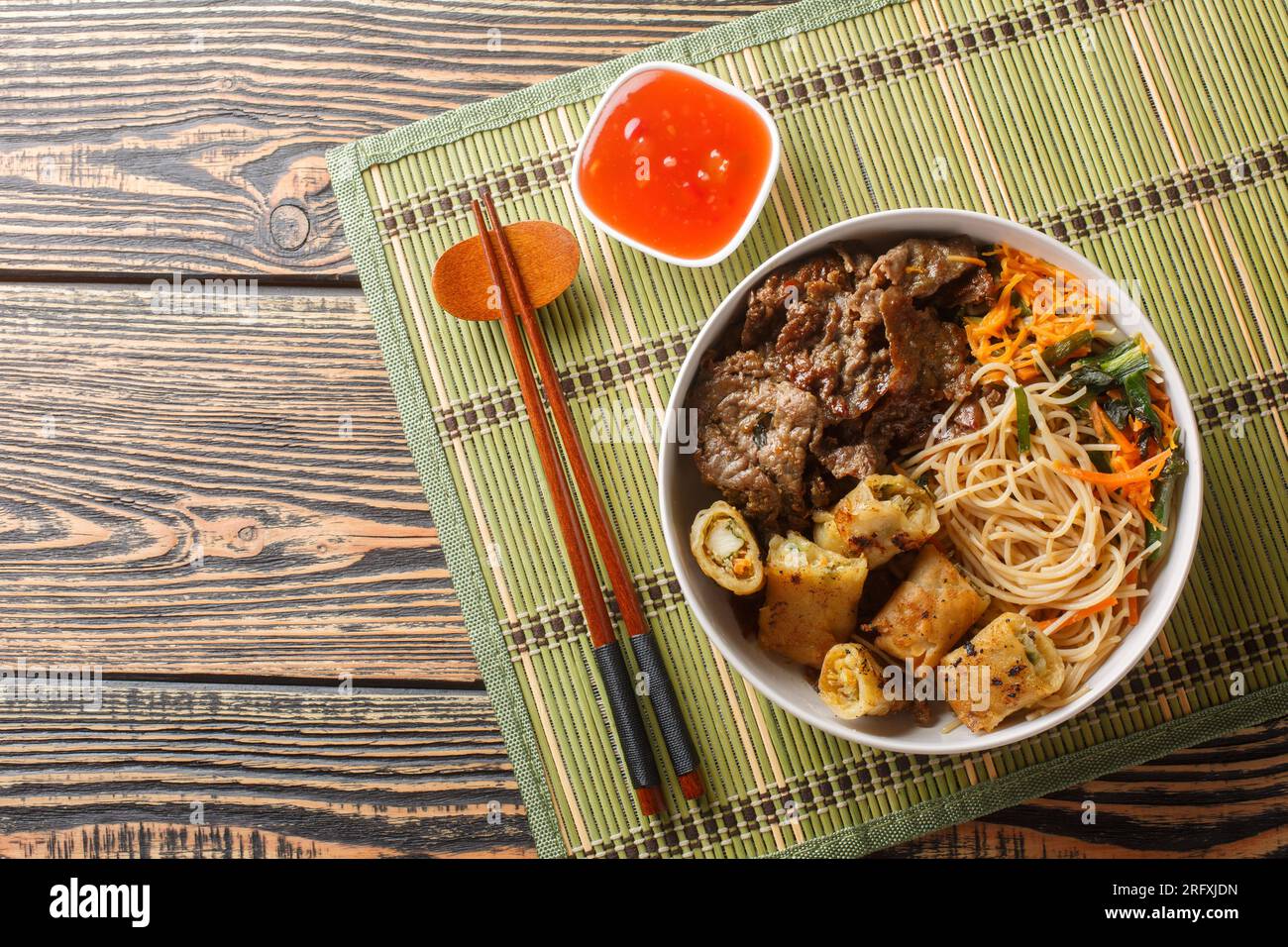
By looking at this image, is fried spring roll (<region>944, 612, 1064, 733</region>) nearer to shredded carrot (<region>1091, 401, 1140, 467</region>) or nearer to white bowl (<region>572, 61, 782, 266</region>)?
shredded carrot (<region>1091, 401, 1140, 467</region>)

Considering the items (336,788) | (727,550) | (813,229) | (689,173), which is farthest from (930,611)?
(336,788)

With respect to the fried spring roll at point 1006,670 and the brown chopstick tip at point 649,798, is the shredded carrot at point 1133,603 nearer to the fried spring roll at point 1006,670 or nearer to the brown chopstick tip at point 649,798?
the fried spring roll at point 1006,670

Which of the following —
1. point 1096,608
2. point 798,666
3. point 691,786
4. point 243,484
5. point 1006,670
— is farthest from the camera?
point 243,484

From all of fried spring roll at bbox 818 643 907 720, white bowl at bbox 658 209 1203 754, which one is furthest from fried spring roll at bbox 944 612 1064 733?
fried spring roll at bbox 818 643 907 720

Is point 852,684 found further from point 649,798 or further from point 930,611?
point 649,798

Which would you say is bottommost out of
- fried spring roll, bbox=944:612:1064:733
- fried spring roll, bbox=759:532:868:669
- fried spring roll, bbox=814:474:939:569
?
fried spring roll, bbox=944:612:1064:733

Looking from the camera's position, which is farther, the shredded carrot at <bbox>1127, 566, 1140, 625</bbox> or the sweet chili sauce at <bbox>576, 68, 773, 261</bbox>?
the sweet chili sauce at <bbox>576, 68, 773, 261</bbox>

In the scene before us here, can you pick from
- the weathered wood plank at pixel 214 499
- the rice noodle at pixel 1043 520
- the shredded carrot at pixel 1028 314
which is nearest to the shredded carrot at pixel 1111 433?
the rice noodle at pixel 1043 520
